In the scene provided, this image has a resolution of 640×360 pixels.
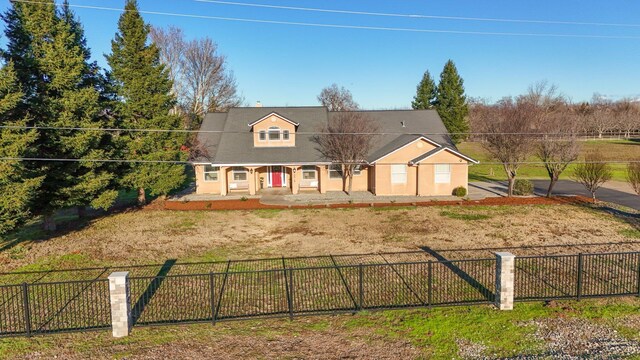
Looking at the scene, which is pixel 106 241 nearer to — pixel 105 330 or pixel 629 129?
pixel 105 330

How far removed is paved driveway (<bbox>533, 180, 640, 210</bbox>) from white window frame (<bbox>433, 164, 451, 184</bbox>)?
23.7 feet

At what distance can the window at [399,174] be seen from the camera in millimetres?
27969

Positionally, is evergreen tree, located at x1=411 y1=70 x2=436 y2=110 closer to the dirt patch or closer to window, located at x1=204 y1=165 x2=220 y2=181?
window, located at x1=204 y1=165 x2=220 y2=181

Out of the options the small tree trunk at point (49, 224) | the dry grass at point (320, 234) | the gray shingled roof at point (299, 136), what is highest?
the gray shingled roof at point (299, 136)

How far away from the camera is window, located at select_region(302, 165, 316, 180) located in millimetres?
29984

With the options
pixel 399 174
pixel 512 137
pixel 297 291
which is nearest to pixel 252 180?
pixel 399 174

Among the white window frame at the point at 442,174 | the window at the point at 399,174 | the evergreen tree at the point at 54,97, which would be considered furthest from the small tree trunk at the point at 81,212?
Result: the white window frame at the point at 442,174

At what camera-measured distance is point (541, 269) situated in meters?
12.7

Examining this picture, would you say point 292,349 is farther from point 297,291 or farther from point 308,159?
point 308,159

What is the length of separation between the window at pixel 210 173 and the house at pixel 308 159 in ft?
0.21

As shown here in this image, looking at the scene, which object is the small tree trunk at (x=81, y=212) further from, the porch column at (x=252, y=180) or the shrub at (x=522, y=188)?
the shrub at (x=522, y=188)

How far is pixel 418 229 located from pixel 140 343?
13.3m

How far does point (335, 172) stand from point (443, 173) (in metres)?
7.78

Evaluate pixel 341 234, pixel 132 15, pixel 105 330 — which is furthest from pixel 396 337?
pixel 132 15
